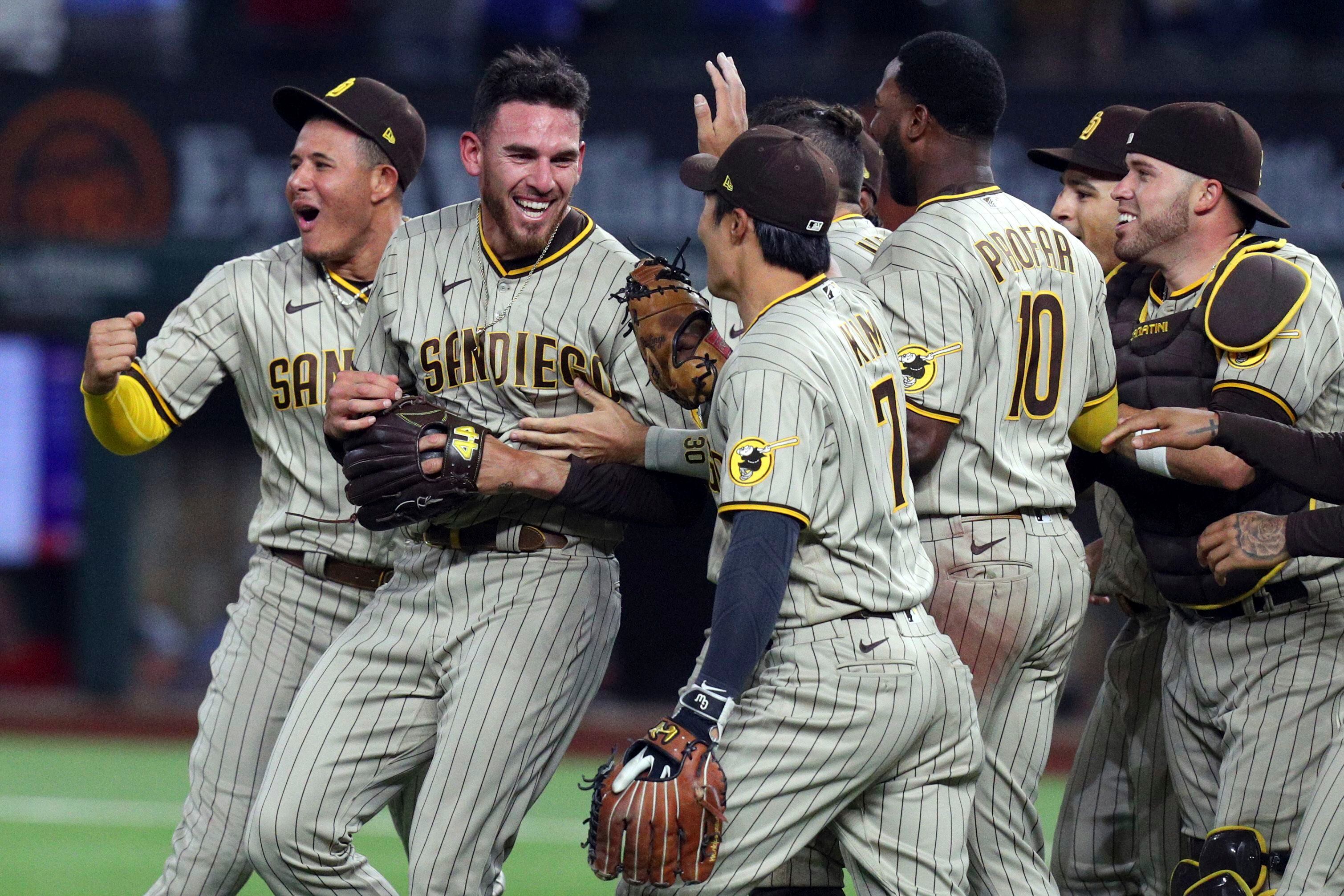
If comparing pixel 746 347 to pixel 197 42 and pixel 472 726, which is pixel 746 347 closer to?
pixel 472 726

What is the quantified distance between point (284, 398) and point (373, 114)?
2.80 feet

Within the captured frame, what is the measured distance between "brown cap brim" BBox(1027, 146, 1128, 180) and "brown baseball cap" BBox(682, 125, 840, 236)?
1.75m

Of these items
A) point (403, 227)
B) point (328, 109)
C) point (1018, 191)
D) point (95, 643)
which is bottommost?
point (95, 643)

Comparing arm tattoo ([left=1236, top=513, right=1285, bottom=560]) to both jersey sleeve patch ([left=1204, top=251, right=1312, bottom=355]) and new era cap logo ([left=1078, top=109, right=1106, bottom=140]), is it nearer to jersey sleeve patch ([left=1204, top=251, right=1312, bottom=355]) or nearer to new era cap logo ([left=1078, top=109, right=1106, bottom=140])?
jersey sleeve patch ([left=1204, top=251, right=1312, bottom=355])

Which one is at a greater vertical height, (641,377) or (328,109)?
(328,109)

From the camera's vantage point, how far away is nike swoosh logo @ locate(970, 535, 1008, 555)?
13.7 ft

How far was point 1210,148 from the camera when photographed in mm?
4570

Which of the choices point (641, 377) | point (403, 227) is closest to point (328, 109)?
point (403, 227)

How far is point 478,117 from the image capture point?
14.6 ft

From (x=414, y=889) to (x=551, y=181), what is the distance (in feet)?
5.55

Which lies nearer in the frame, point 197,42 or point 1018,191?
point 1018,191

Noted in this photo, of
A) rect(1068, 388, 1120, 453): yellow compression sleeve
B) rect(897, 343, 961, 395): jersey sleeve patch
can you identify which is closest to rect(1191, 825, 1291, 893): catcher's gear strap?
rect(1068, 388, 1120, 453): yellow compression sleeve

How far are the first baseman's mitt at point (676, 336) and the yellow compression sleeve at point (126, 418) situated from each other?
155 centimetres

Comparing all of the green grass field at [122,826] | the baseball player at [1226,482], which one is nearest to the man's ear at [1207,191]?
the baseball player at [1226,482]
